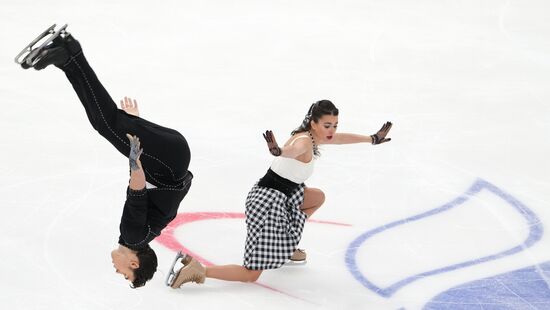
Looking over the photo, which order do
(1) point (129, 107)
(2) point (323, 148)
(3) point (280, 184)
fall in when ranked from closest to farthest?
(1) point (129, 107) < (3) point (280, 184) < (2) point (323, 148)

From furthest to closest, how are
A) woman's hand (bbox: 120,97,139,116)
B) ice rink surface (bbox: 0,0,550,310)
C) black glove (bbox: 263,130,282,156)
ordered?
ice rink surface (bbox: 0,0,550,310) → woman's hand (bbox: 120,97,139,116) → black glove (bbox: 263,130,282,156)

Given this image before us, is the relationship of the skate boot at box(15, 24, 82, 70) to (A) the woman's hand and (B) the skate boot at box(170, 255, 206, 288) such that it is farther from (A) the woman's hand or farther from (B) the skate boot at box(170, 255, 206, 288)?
(B) the skate boot at box(170, 255, 206, 288)

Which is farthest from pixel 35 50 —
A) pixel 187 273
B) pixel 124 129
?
pixel 187 273

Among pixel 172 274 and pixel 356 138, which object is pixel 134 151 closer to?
pixel 172 274

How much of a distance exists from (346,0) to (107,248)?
786 cm

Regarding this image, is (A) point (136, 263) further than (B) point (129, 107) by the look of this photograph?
No

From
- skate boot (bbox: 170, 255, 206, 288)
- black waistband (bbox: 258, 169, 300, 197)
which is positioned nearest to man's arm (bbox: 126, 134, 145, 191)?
skate boot (bbox: 170, 255, 206, 288)

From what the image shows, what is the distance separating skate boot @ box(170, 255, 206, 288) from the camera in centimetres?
566

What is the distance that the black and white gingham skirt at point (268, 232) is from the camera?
5.77m

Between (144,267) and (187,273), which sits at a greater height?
(144,267)

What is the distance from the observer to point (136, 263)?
17.1ft

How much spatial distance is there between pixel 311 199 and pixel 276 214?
0.39 metres

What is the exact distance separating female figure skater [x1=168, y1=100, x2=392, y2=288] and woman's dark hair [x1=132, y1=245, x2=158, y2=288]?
40cm

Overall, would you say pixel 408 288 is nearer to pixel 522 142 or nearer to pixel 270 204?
pixel 270 204
